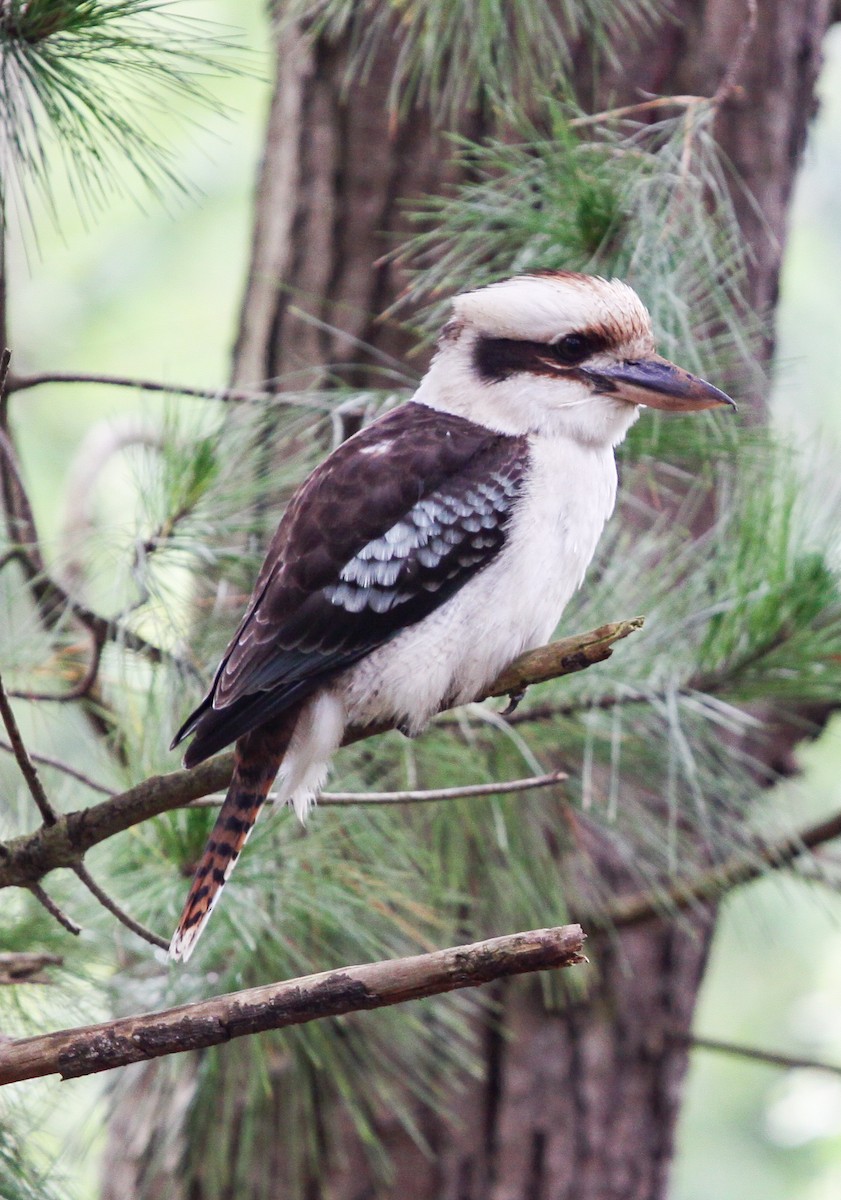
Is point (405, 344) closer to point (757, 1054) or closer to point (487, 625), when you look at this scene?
point (487, 625)

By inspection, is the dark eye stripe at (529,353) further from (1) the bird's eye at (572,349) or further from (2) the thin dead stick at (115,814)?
(2) the thin dead stick at (115,814)

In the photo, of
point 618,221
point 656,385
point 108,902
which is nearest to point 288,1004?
point 108,902

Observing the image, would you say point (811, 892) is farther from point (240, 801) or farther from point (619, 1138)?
point (240, 801)

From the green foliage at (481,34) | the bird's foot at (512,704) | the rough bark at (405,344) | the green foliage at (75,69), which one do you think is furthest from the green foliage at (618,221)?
the rough bark at (405,344)

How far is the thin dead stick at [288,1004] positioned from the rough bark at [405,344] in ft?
4.28

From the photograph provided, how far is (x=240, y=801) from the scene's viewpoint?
1.42m

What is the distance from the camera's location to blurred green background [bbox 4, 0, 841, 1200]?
183 inches

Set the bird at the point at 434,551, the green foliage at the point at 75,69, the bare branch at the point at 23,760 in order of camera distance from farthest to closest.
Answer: the bird at the point at 434,551
the green foliage at the point at 75,69
the bare branch at the point at 23,760

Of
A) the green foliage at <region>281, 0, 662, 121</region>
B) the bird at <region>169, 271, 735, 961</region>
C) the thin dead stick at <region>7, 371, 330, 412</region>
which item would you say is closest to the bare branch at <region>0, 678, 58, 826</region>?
the bird at <region>169, 271, 735, 961</region>

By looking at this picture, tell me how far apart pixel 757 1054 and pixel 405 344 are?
4.09 ft

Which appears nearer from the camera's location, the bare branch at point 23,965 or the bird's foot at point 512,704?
the bare branch at point 23,965

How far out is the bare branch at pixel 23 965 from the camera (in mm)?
1435

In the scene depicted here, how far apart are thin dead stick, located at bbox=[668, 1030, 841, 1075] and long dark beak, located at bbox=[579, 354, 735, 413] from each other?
1102 mm

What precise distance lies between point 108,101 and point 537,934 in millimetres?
934
